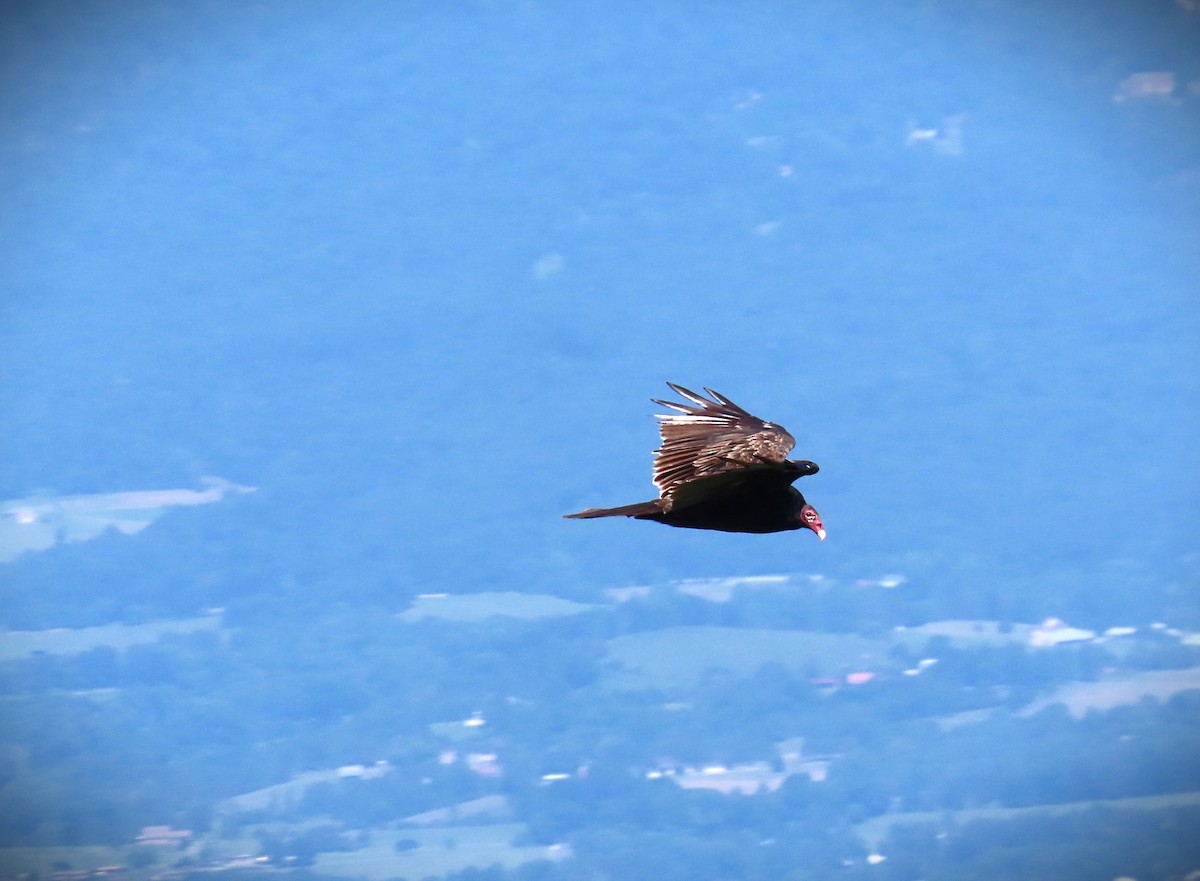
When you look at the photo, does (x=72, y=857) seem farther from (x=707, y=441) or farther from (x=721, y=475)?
(x=721, y=475)

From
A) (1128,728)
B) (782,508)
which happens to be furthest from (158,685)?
Answer: (782,508)

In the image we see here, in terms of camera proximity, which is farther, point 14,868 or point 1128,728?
point 1128,728

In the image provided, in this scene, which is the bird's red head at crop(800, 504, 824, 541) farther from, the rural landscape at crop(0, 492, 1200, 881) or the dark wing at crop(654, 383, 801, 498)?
the rural landscape at crop(0, 492, 1200, 881)

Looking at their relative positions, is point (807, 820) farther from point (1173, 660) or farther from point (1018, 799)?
→ point (1173, 660)

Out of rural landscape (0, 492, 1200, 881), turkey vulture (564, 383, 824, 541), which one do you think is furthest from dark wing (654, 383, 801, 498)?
rural landscape (0, 492, 1200, 881)

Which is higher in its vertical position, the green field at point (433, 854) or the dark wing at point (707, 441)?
Answer: the green field at point (433, 854)

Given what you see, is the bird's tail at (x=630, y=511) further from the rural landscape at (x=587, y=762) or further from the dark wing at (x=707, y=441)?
the rural landscape at (x=587, y=762)

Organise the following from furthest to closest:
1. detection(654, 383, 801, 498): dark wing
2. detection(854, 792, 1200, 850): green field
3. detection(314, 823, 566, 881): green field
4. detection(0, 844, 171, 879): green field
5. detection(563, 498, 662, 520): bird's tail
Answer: detection(854, 792, 1200, 850): green field → detection(314, 823, 566, 881): green field → detection(0, 844, 171, 879): green field → detection(654, 383, 801, 498): dark wing → detection(563, 498, 662, 520): bird's tail

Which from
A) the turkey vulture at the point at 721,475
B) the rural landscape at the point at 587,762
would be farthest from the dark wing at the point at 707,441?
the rural landscape at the point at 587,762
